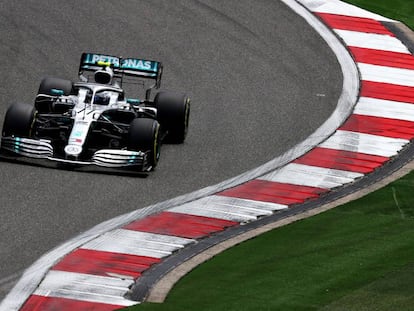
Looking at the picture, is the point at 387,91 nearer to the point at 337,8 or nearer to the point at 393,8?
the point at 337,8

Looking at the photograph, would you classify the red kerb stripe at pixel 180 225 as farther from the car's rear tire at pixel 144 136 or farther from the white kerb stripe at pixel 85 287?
the white kerb stripe at pixel 85 287

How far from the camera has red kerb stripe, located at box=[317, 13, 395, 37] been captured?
26734 mm

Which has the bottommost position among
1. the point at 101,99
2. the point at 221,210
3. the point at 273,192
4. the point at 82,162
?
the point at 221,210

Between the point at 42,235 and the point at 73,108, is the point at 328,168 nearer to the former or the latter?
the point at 73,108

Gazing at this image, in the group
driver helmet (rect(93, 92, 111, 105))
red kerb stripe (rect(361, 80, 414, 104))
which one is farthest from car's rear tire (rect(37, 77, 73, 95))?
red kerb stripe (rect(361, 80, 414, 104))

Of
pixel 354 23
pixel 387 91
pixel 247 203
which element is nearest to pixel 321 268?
pixel 247 203

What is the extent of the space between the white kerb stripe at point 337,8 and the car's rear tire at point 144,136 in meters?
8.66

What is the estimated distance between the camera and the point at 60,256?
1638 centimetres

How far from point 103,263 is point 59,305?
1.49m

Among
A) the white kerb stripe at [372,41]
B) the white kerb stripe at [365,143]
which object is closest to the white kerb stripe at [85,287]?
the white kerb stripe at [365,143]

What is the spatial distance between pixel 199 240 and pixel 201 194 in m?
1.84

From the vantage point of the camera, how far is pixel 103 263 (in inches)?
638

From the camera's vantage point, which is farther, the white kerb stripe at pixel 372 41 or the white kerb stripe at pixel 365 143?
the white kerb stripe at pixel 372 41

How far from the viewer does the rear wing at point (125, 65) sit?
2095 centimetres
